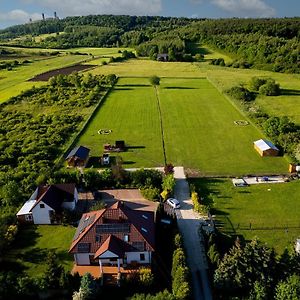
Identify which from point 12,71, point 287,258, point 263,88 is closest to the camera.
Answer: point 287,258

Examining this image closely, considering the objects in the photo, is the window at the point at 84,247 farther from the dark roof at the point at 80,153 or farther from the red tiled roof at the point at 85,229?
the dark roof at the point at 80,153

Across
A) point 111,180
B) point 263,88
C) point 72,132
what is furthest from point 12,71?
point 111,180

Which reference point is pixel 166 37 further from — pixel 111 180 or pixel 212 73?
pixel 111 180

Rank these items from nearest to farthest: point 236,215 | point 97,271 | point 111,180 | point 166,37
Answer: point 97,271 < point 236,215 < point 111,180 < point 166,37

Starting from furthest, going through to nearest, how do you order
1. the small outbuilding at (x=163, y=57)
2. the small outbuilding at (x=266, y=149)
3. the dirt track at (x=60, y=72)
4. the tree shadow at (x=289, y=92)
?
1. the small outbuilding at (x=163, y=57)
2. the dirt track at (x=60, y=72)
3. the tree shadow at (x=289, y=92)
4. the small outbuilding at (x=266, y=149)

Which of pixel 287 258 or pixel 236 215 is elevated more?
pixel 287 258

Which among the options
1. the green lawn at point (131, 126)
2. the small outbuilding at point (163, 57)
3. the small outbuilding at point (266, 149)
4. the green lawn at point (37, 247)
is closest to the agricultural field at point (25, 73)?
the green lawn at point (131, 126)

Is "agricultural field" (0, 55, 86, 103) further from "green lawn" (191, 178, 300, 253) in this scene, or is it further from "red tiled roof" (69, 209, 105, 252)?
"green lawn" (191, 178, 300, 253)
